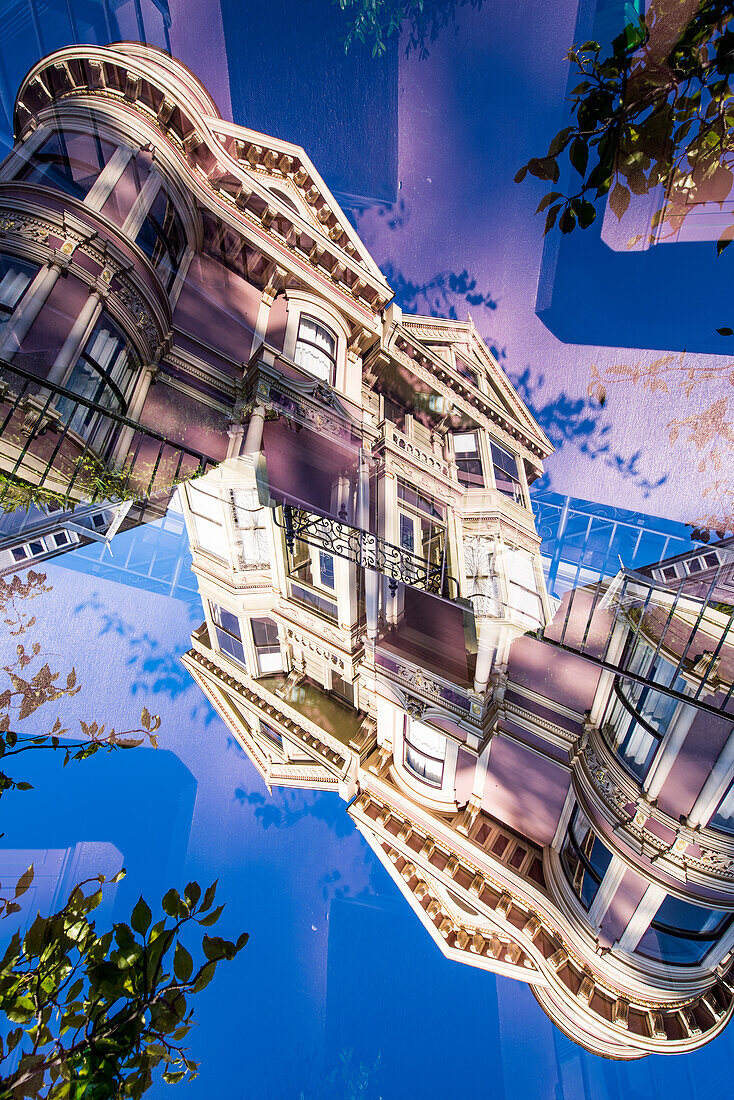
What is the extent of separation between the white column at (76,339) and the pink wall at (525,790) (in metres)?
5.07

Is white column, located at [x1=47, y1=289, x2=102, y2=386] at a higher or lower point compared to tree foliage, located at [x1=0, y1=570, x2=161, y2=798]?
higher

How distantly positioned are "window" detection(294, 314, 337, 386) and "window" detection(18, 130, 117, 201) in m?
1.70

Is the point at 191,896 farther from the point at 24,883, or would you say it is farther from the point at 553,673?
the point at 553,673

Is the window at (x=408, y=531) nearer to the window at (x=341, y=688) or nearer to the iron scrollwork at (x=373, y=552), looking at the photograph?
the iron scrollwork at (x=373, y=552)

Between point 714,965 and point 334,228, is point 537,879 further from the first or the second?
point 334,228

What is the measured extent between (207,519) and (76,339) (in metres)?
1.96

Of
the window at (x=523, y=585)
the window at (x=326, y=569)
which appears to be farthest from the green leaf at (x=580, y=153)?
the window at (x=326, y=569)

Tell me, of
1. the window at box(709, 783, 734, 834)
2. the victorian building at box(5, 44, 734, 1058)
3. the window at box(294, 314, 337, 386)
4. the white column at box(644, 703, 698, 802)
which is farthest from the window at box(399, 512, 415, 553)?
the window at box(709, 783, 734, 834)

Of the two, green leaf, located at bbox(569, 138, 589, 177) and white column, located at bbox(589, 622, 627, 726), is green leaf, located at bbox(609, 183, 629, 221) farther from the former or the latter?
white column, located at bbox(589, 622, 627, 726)

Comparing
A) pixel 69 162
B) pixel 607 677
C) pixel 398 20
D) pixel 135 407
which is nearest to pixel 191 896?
pixel 135 407

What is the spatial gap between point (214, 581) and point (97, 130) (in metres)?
4.00

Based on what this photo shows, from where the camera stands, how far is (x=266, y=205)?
3.45 metres

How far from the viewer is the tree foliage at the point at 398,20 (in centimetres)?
216

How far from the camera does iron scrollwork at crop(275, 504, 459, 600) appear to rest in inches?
123
